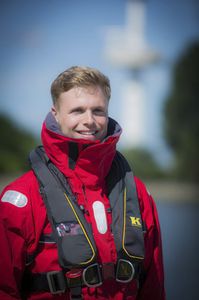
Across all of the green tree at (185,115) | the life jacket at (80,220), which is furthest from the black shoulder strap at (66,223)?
the green tree at (185,115)

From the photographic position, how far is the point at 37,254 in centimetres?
189

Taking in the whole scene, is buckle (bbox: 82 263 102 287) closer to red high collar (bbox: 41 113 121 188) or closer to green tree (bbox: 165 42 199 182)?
red high collar (bbox: 41 113 121 188)

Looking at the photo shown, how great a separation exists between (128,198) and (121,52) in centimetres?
2699

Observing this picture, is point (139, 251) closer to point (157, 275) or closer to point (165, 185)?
point (157, 275)

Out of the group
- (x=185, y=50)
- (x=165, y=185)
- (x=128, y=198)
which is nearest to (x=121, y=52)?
(x=185, y=50)

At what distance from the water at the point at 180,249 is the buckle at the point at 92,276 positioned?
3.81 m

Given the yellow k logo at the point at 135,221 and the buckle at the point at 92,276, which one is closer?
the buckle at the point at 92,276

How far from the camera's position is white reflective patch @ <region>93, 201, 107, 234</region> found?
1976mm

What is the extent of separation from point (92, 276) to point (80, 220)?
0.23 metres

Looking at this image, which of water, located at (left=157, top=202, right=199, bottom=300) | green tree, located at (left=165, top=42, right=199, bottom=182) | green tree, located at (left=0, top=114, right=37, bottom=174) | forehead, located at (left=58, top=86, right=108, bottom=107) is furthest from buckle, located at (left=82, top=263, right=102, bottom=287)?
green tree, located at (left=165, top=42, right=199, bottom=182)

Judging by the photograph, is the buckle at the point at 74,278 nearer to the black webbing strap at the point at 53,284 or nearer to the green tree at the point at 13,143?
the black webbing strap at the point at 53,284

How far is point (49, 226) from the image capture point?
6.30ft

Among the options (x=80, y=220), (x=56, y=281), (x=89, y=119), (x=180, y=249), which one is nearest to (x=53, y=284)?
(x=56, y=281)

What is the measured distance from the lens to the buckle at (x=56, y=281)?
6.16 feet
